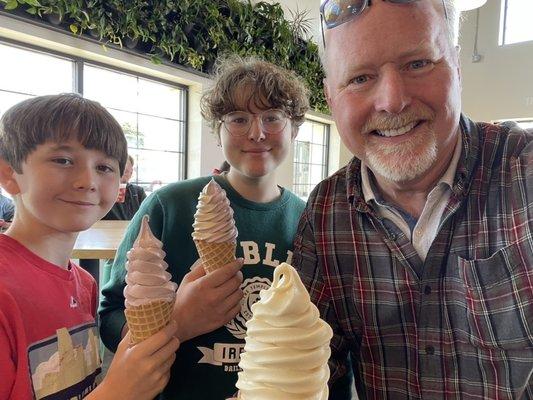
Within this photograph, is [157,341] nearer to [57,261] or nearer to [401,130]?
[57,261]

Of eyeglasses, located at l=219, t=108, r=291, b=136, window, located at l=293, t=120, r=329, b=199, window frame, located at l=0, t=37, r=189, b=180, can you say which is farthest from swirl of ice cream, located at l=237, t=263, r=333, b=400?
window, located at l=293, t=120, r=329, b=199

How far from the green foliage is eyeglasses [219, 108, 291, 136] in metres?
2.85

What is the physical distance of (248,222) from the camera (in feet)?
5.05

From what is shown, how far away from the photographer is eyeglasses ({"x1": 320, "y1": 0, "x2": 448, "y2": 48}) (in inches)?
49.5

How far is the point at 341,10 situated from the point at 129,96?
407 cm

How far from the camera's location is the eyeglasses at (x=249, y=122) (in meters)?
1.60

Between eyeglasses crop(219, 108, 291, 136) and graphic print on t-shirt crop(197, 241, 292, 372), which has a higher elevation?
eyeglasses crop(219, 108, 291, 136)

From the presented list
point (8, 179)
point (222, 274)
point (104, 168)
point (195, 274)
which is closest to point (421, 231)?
point (222, 274)

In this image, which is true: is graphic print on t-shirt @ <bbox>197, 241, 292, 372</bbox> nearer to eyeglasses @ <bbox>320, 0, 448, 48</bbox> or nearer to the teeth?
the teeth

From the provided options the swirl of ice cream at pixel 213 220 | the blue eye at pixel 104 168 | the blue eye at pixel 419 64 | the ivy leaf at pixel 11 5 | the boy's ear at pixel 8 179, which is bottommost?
the swirl of ice cream at pixel 213 220

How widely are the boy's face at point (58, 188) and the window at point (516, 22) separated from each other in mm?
9328

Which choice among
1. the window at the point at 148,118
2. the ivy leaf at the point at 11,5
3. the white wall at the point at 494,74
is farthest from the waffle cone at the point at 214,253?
the white wall at the point at 494,74

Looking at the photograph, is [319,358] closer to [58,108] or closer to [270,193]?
[270,193]

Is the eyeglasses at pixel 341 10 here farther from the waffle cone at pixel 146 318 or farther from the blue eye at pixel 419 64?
the waffle cone at pixel 146 318
